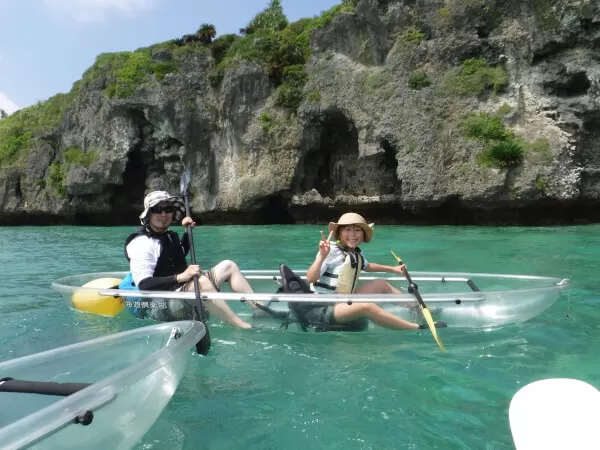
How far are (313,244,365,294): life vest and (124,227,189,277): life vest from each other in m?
1.39

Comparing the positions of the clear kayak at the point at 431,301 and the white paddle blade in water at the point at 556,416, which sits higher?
the white paddle blade in water at the point at 556,416

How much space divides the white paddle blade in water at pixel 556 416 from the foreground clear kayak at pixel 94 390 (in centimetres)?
162

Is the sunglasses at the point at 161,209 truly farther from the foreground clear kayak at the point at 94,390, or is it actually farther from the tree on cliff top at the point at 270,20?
the tree on cliff top at the point at 270,20

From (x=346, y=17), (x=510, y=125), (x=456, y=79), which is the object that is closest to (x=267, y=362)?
(x=510, y=125)

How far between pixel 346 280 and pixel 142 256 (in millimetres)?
1928

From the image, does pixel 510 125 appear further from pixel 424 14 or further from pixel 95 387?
pixel 95 387

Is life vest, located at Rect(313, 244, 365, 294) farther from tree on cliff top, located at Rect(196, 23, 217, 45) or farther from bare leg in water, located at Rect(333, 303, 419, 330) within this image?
tree on cliff top, located at Rect(196, 23, 217, 45)

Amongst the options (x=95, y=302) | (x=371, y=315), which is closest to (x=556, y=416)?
(x=371, y=315)

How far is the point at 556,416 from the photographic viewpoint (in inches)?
64.1

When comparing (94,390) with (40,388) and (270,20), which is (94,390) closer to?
(40,388)

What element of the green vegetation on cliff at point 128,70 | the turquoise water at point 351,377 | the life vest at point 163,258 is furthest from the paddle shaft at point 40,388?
the green vegetation on cliff at point 128,70

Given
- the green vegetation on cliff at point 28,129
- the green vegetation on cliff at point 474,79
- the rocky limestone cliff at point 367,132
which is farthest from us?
the green vegetation on cliff at point 28,129

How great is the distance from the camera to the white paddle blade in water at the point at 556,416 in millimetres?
1541

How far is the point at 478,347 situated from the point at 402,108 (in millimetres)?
15311
